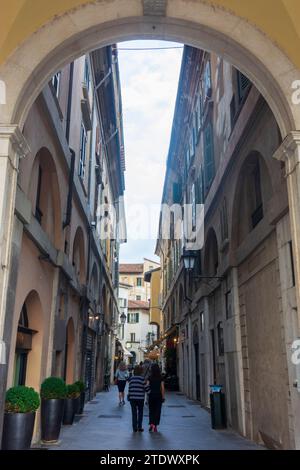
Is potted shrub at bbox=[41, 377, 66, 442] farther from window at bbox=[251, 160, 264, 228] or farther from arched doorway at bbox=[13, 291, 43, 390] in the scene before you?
window at bbox=[251, 160, 264, 228]

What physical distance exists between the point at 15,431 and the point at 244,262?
627 centimetres

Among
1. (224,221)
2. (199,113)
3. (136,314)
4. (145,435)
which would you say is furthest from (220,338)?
(136,314)

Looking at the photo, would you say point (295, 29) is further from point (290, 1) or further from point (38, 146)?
point (38, 146)

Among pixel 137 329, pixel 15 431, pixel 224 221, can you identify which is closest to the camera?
pixel 15 431

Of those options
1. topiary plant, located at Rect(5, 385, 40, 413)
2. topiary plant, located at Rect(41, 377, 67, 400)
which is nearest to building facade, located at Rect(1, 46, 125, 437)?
topiary plant, located at Rect(5, 385, 40, 413)

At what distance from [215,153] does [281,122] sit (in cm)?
894

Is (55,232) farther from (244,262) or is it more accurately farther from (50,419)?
(244,262)

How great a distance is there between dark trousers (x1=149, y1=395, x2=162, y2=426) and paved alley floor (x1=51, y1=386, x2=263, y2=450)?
0.92ft

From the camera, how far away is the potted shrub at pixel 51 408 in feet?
28.0

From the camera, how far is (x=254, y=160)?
1013 cm

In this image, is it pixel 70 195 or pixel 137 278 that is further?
pixel 137 278

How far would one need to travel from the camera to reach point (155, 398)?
1102cm

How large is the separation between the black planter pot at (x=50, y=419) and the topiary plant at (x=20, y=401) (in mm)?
2090
